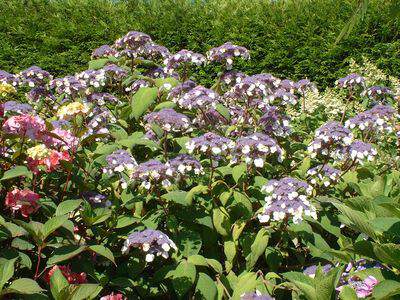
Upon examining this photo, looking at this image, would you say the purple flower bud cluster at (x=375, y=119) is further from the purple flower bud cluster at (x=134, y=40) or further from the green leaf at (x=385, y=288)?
the green leaf at (x=385, y=288)

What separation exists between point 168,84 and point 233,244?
4.08ft

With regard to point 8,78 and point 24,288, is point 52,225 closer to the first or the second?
point 24,288

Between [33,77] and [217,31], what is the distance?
4866 millimetres

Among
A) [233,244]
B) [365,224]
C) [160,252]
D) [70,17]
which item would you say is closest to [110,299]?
[160,252]

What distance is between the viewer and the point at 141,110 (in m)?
2.84

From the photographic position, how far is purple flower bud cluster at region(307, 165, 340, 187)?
261cm

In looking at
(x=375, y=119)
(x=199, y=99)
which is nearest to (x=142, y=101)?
(x=199, y=99)

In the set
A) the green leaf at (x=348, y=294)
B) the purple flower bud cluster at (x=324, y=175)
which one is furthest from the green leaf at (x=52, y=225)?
the purple flower bud cluster at (x=324, y=175)

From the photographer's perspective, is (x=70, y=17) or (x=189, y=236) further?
(x=70, y=17)

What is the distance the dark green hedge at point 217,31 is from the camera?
761cm

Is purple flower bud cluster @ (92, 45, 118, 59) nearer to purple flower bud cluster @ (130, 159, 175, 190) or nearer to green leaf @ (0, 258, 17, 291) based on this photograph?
purple flower bud cluster @ (130, 159, 175, 190)

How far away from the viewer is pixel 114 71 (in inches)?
125

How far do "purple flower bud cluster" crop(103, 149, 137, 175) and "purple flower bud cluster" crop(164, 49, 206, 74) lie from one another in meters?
1.08

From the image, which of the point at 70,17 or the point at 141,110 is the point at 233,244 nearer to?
the point at 141,110
